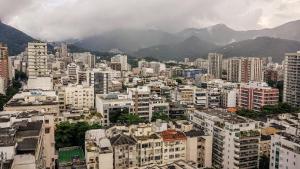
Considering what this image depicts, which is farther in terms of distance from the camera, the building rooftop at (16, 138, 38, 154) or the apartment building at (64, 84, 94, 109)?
the apartment building at (64, 84, 94, 109)

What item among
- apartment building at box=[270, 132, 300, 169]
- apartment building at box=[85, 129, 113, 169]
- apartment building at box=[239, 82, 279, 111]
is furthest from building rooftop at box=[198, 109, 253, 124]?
apartment building at box=[239, 82, 279, 111]

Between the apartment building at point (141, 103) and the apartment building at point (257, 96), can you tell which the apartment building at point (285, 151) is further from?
the apartment building at point (257, 96)

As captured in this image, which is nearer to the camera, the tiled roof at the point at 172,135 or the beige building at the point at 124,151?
the beige building at the point at 124,151

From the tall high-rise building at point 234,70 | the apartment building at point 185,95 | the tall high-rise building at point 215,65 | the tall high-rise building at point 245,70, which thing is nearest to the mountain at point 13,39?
the tall high-rise building at point 215,65

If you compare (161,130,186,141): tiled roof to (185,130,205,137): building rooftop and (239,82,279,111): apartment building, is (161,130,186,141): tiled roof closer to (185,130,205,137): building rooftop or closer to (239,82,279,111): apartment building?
(185,130,205,137): building rooftop

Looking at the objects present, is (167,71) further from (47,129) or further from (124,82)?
(47,129)

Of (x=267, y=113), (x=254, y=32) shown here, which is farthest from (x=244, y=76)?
(x=254, y=32)

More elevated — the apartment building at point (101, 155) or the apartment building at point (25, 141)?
the apartment building at point (25, 141)
